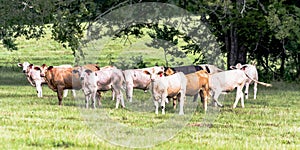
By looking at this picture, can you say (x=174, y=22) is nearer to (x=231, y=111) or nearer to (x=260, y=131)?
→ (x=231, y=111)

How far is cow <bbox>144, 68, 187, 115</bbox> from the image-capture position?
17.2 meters

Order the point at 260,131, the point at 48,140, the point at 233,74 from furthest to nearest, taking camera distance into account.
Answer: the point at 233,74 → the point at 260,131 → the point at 48,140

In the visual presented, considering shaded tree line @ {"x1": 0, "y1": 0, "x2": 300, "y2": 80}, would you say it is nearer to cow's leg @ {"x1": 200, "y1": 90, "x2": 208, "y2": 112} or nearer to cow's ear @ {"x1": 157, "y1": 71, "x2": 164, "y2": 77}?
cow's leg @ {"x1": 200, "y1": 90, "x2": 208, "y2": 112}

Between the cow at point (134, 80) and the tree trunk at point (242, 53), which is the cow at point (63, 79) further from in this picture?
the tree trunk at point (242, 53)

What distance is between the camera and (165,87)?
17.2 metres

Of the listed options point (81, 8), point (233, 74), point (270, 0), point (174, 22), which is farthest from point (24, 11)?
point (233, 74)

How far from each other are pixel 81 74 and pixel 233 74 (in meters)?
3.92

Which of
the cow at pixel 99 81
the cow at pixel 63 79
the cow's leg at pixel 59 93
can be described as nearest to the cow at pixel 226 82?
the cow at pixel 99 81

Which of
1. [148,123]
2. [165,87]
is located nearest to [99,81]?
[165,87]

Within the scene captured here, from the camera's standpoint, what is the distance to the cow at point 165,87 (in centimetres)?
1722

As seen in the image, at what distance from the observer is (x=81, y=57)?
96.5 ft

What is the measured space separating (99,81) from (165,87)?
6.98ft

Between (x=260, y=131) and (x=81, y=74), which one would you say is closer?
(x=260, y=131)

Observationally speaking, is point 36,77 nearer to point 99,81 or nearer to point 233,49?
point 99,81
